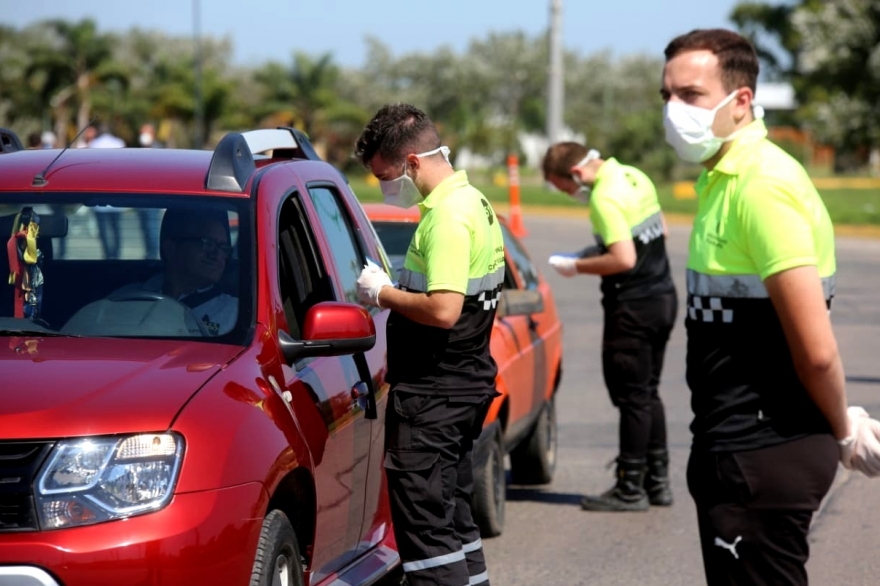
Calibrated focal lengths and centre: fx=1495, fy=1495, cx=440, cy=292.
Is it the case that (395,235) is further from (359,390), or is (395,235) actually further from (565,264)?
(359,390)

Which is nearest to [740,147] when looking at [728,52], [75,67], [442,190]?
[728,52]

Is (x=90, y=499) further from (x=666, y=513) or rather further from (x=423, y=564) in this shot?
(x=666, y=513)

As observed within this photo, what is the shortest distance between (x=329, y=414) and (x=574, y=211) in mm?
32491

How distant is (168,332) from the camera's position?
4.64 m

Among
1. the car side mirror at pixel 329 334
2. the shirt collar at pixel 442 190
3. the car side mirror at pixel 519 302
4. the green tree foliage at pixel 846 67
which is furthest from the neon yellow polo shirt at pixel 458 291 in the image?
the green tree foliage at pixel 846 67

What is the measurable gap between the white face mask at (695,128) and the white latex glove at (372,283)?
1414 mm

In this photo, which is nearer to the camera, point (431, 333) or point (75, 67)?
point (431, 333)

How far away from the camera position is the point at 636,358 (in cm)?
780

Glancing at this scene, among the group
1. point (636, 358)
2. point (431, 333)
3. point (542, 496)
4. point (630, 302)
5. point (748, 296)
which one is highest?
point (748, 296)

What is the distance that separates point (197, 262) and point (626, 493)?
3589 mm

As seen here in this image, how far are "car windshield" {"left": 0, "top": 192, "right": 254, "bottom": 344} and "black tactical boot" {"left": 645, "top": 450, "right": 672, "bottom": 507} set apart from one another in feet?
12.3

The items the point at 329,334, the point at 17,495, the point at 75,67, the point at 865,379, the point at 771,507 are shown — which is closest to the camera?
the point at 771,507

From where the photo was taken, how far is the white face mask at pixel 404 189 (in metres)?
4.91

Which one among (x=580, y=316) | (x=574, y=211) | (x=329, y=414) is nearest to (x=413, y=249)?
(x=329, y=414)
